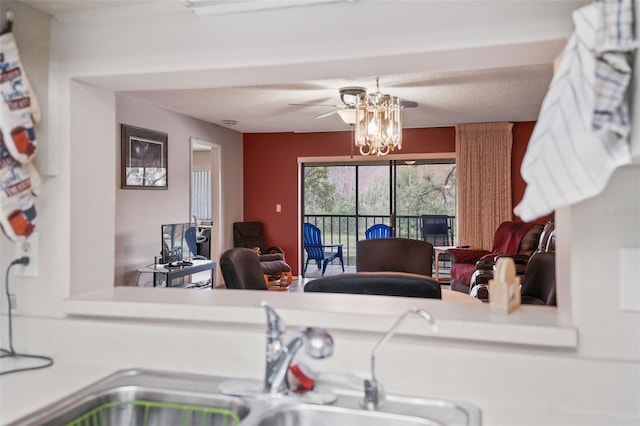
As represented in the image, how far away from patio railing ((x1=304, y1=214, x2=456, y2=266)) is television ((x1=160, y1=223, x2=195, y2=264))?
10.1 ft

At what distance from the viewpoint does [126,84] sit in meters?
1.70

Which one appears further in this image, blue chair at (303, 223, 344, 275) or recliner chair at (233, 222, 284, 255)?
blue chair at (303, 223, 344, 275)

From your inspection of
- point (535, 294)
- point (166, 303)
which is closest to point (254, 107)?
point (535, 294)

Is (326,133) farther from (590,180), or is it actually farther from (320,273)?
(590,180)

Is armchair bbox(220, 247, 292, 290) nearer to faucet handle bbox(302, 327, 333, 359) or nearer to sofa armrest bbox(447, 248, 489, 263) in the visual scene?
faucet handle bbox(302, 327, 333, 359)

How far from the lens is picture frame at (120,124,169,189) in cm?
530

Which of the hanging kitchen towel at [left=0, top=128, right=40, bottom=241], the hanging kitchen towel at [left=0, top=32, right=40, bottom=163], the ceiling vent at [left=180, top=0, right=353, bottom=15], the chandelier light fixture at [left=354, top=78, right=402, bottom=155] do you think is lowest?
the hanging kitchen towel at [left=0, top=128, right=40, bottom=241]

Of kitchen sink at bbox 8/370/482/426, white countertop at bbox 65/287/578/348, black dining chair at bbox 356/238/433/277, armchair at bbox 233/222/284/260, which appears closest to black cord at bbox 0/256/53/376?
white countertop at bbox 65/287/578/348

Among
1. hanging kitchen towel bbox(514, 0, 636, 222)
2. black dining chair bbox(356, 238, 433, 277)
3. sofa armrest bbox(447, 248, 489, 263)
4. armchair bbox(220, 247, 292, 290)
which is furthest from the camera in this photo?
sofa armrest bbox(447, 248, 489, 263)

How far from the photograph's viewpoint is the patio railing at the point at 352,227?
785 centimetres

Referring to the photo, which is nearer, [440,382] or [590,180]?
[590,180]

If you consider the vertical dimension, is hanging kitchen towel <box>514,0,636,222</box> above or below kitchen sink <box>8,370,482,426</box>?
above

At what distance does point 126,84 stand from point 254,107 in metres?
4.18

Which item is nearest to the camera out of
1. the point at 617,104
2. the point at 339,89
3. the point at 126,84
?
the point at 617,104
